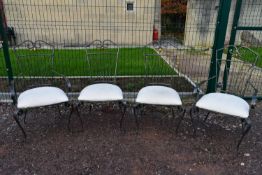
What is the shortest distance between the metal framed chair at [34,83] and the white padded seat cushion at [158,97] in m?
1.00

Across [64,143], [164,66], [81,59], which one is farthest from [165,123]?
[81,59]

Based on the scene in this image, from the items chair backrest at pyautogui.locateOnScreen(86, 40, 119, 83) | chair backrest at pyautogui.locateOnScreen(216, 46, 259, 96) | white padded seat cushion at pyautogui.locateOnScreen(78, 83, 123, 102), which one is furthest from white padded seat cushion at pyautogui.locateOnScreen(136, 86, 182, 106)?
chair backrest at pyautogui.locateOnScreen(86, 40, 119, 83)

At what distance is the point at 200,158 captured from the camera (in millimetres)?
2832

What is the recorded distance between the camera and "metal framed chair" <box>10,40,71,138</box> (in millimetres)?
2961

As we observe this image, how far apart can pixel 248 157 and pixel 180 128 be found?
36.5 inches

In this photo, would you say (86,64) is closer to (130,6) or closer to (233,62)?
(130,6)

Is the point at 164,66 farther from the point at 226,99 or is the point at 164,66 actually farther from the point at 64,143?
the point at 64,143

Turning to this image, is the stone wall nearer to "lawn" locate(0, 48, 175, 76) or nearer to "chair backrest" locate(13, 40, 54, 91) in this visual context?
"lawn" locate(0, 48, 175, 76)

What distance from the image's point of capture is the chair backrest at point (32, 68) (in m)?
4.28

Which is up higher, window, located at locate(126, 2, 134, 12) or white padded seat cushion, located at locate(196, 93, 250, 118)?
window, located at locate(126, 2, 134, 12)

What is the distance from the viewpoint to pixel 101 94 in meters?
3.15

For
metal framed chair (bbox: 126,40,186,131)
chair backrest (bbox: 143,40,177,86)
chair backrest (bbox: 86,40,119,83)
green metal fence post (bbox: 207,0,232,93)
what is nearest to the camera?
metal framed chair (bbox: 126,40,186,131)

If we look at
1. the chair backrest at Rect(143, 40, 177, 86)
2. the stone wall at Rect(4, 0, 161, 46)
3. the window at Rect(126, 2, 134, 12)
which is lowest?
the chair backrest at Rect(143, 40, 177, 86)

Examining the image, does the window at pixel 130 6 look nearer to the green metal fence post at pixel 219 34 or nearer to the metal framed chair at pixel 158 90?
the metal framed chair at pixel 158 90
